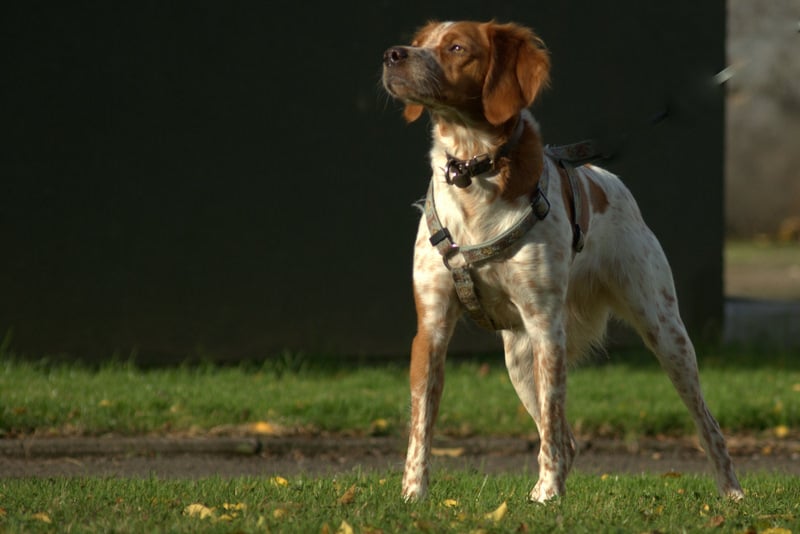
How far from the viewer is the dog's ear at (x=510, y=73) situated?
4957 mm

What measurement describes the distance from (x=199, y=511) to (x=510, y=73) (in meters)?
2.01

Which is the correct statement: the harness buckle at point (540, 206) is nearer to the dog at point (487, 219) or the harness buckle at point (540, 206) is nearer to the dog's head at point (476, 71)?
the dog at point (487, 219)

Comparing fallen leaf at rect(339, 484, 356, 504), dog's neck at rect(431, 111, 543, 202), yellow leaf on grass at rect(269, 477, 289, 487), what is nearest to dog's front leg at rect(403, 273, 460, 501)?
fallen leaf at rect(339, 484, 356, 504)

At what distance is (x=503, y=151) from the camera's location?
202 inches

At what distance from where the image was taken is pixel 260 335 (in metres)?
10.3

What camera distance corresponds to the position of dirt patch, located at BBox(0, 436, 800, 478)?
7.46 meters

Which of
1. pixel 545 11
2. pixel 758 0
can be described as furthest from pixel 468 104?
pixel 758 0

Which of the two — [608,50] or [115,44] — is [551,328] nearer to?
[115,44]

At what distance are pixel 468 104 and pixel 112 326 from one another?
18.2 feet

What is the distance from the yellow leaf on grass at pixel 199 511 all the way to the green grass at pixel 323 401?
10.8 feet

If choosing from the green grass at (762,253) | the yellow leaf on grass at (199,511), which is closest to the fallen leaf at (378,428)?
the yellow leaf on grass at (199,511)

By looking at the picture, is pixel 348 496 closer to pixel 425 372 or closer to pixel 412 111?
pixel 425 372

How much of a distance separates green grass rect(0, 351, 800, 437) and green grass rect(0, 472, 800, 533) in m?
2.07

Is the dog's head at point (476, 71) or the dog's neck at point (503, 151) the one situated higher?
the dog's head at point (476, 71)
